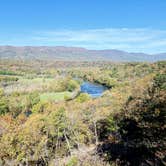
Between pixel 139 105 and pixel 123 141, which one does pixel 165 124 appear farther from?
pixel 123 141

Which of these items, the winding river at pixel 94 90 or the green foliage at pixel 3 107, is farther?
the winding river at pixel 94 90

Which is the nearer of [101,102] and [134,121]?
[134,121]

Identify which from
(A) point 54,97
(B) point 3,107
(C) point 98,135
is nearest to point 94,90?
Answer: (A) point 54,97

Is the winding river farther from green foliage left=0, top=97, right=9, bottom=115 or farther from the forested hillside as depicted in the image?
the forested hillside

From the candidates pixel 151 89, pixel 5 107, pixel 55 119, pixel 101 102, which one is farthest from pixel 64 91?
pixel 151 89

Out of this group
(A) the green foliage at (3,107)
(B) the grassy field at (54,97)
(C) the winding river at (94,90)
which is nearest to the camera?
(A) the green foliage at (3,107)

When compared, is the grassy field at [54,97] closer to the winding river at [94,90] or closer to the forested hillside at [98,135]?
the winding river at [94,90]

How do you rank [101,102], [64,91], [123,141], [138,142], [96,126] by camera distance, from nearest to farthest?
[138,142]
[123,141]
[96,126]
[101,102]
[64,91]

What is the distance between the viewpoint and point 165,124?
28438 mm

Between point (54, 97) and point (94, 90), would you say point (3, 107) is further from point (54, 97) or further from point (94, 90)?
point (94, 90)

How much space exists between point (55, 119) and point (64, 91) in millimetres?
90810

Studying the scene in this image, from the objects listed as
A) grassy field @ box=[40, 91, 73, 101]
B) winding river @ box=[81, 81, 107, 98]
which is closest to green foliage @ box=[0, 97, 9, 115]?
grassy field @ box=[40, 91, 73, 101]

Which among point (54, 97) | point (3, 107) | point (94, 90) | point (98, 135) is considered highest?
point (98, 135)

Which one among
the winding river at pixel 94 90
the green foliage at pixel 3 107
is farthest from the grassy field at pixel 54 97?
the green foliage at pixel 3 107
